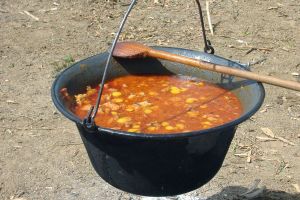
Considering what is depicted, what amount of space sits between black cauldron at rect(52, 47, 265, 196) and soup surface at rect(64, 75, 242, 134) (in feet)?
0.34

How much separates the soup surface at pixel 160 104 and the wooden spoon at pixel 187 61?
193 millimetres

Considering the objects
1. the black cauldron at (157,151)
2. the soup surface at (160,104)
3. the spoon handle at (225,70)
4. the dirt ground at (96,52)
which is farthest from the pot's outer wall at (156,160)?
the dirt ground at (96,52)

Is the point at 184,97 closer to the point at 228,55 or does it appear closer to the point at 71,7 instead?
the point at 228,55

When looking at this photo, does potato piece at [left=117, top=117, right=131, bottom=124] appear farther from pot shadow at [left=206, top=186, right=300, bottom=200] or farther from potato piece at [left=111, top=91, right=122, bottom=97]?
pot shadow at [left=206, top=186, right=300, bottom=200]

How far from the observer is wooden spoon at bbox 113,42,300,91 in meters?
2.79

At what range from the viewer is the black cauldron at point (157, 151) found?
257 centimetres

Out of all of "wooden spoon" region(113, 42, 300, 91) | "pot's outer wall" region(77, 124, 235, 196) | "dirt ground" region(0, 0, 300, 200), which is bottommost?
"dirt ground" region(0, 0, 300, 200)

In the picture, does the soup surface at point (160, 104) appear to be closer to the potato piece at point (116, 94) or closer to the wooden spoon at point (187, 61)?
the potato piece at point (116, 94)

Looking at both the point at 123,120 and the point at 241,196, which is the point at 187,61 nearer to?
the point at 123,120

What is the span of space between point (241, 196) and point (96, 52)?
311cm

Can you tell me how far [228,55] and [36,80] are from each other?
2.45 meters

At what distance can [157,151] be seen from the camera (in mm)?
2604

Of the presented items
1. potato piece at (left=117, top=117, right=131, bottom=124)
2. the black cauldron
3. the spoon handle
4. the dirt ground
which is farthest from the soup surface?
the dirt ground

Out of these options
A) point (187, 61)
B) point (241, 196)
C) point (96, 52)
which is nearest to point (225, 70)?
point (187, 61)
